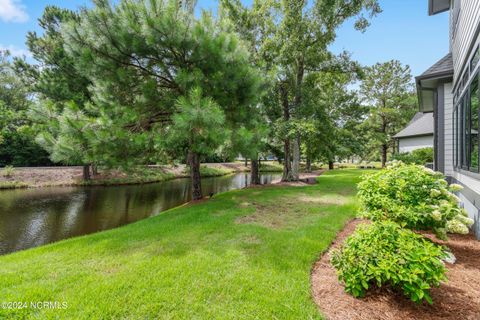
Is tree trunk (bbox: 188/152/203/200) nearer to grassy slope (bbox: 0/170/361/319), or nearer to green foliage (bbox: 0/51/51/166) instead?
grassy slope (bbox: 0/170/361/319)

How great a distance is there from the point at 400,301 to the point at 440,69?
22.8 ft

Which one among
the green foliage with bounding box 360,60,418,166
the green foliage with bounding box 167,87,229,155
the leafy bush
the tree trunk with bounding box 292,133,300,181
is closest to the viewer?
the leafy bush

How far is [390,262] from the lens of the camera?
2365 millimetres

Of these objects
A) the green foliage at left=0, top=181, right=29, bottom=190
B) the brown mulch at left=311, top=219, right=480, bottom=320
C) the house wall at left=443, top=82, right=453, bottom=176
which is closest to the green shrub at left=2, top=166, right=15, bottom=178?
the green foliage at left=0, top=181, right=29, bottom=190

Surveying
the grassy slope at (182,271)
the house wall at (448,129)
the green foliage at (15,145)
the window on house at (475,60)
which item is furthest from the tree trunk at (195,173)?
the green foliage at (15,145)

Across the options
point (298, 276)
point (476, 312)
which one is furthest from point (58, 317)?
point (476, 312)

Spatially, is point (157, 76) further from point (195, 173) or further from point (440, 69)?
point (440, 69)

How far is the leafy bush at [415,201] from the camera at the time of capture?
11.2ft

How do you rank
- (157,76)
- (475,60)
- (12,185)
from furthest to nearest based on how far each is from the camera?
(12,185)
(157,76)
(475,60)

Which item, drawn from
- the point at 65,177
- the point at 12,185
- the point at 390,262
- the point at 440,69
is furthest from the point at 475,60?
the point at 65,177

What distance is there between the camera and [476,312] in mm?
2340

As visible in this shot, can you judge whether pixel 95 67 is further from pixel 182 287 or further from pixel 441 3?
pixel 441 3

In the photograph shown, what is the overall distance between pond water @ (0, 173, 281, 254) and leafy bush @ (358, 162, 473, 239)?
7849mm

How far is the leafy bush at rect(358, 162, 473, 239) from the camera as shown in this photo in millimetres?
3422
